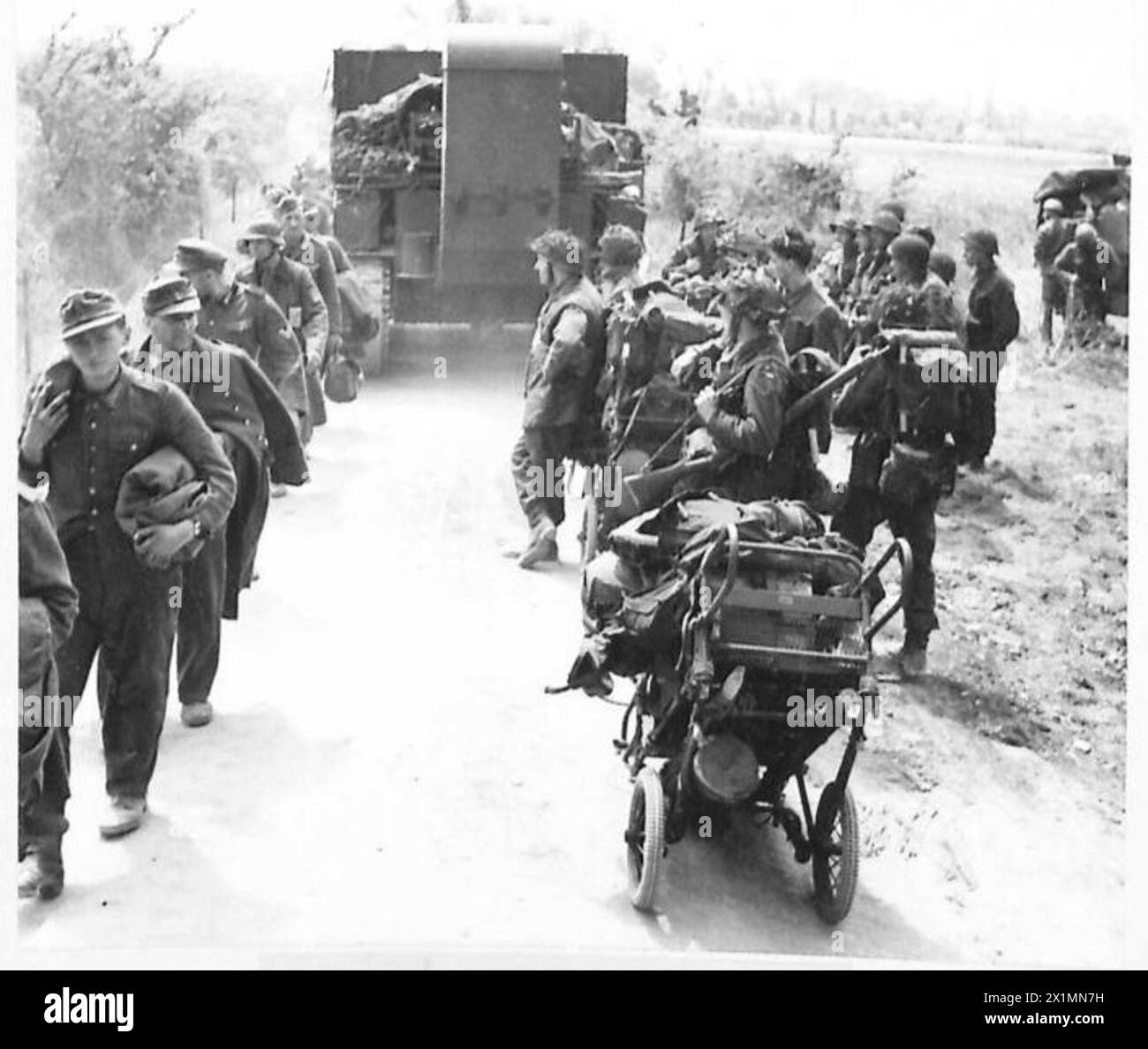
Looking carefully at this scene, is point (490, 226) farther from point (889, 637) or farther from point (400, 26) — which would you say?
point (889, 637)

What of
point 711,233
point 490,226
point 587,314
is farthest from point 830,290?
point 587,314

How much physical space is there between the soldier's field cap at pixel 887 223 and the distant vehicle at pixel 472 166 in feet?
4.37

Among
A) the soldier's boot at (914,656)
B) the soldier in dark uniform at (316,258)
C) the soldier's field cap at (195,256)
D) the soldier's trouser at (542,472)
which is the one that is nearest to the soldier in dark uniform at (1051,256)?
the soldier's boot at (914,656)

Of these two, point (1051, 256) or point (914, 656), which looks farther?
point (1051, 256)

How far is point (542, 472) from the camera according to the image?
26.1 feet

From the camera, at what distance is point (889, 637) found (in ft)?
23.2

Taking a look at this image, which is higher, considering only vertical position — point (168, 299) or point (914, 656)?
point (168, 299)

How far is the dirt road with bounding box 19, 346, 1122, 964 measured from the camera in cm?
503

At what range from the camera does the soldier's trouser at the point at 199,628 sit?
6.05 meters

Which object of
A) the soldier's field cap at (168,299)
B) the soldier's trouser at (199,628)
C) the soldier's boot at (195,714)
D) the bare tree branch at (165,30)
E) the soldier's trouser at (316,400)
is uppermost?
the bare tree branch at (165,30)

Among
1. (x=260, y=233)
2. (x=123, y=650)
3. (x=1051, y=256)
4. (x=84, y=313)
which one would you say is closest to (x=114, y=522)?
(x=123, y=650)

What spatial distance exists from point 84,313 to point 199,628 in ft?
4.42

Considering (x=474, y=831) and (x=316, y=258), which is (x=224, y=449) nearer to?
(x=474, y=831)

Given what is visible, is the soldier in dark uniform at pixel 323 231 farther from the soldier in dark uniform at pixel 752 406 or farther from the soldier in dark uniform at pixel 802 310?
the soldier in dark uniform at pixel 752 406
